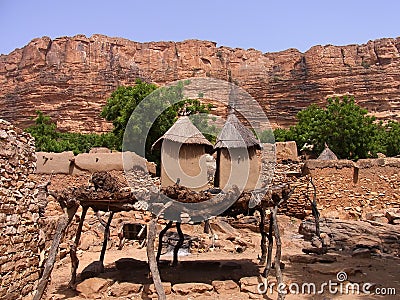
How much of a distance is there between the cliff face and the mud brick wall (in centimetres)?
5288

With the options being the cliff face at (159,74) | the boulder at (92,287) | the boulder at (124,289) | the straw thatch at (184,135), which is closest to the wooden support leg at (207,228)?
the straw thatch at (184,135)

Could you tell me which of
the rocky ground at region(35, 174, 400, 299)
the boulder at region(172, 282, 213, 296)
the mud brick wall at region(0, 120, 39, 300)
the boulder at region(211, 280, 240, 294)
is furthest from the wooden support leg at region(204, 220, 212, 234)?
the mud brick wall at region(0, 120, 39, 300)

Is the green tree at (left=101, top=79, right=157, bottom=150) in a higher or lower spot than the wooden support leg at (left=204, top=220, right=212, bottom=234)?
higher

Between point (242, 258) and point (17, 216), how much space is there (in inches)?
229

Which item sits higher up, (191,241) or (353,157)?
(353,157)

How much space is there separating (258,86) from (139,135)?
46.0 meters

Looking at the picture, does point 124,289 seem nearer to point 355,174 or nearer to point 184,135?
point 184,135

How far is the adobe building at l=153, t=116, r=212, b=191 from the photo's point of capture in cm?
1251

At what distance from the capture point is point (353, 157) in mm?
25016

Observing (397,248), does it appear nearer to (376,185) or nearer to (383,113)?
(376,185)

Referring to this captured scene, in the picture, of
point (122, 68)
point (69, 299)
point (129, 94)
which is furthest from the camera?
point (122, 68)

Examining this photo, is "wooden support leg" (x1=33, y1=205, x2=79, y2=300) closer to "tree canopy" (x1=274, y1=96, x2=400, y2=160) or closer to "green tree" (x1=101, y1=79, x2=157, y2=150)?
"green tree" (x1=101, y1=79, x2=157, y2=150)

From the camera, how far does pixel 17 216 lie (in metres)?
5.67

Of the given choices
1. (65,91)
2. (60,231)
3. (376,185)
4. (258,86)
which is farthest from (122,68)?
(60,231)
